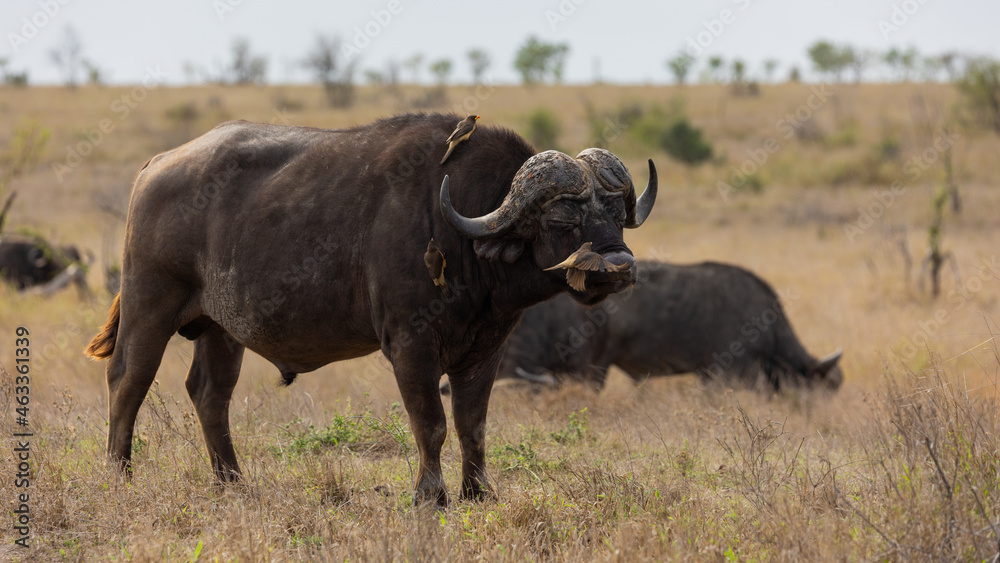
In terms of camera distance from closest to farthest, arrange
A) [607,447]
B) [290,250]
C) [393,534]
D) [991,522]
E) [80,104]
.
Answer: [991,522]
[393,534]
[290,250]
[607,447]
[80,104]

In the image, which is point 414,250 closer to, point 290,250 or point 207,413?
point 290,250

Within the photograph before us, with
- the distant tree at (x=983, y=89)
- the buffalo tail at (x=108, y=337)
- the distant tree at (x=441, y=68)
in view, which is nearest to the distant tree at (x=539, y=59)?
the distant tree at (x=441, y=68)

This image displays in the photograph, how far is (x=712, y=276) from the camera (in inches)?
458

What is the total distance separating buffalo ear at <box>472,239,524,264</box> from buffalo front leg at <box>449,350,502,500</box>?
81 cm

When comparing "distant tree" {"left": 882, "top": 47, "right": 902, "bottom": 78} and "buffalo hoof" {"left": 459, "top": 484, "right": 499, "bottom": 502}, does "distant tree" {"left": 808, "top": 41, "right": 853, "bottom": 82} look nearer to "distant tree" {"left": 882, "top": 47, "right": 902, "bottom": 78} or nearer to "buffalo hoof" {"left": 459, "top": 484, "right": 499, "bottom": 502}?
"distant tree" {"left": 882, "top": 47, "right": 902, "bottom": 78}

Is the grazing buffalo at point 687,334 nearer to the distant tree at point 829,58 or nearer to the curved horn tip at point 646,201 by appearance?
the curved horn tip at point 646,201

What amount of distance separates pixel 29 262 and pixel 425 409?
13.8 m

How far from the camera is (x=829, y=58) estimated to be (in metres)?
77.7

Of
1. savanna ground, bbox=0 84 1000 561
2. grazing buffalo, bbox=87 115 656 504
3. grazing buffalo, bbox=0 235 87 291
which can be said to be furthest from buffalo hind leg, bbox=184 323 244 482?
grazing buffalo, bbox=0 235 87 291

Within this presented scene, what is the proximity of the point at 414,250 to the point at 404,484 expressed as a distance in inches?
68.3

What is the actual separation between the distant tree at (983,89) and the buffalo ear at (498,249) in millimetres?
39830

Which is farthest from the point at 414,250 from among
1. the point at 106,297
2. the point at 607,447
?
the point at 106,297

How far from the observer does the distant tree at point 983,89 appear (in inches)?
1478

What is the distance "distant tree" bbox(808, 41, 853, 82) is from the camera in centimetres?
7769
